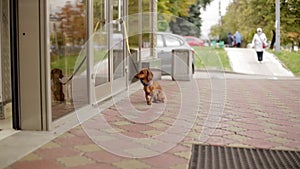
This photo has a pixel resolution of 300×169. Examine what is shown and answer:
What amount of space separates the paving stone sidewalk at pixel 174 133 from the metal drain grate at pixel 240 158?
103mm

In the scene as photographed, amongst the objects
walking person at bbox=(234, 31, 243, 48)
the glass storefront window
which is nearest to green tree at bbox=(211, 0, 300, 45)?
walking person at bbox=(234, 31, 243, 48)

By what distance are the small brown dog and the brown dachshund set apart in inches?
48.2

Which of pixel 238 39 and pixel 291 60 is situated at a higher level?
pixel 238 39

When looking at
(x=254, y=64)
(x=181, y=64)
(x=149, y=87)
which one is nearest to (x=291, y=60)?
(x=254, y=64)

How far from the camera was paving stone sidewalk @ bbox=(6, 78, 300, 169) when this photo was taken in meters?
2.83

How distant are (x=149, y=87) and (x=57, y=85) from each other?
4.88 feet

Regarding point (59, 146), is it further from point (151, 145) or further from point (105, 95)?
point (105, 95)

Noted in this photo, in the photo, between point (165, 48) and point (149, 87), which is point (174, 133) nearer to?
point (149, 87)

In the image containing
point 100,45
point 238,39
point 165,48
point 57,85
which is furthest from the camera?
point 238,39

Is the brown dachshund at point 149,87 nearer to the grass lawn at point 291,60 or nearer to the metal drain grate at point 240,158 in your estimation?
the metal drain grate at point 240,158

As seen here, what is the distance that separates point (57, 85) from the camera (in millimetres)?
4082

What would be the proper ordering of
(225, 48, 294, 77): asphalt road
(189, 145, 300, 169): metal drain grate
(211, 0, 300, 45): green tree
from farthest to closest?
(211, 0, 300, 45): green tree, (225, 48, 294, 77): asphalt road, (189, 145, 300, 169): metal drain grate

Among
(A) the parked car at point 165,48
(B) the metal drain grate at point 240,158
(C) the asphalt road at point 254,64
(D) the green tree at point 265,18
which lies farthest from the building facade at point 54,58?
(D) the green tree at point 265,18

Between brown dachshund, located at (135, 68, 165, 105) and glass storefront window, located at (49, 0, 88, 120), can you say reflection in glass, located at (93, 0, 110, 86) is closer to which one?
glass storefront window, located at (49, 0, 88, 120)
